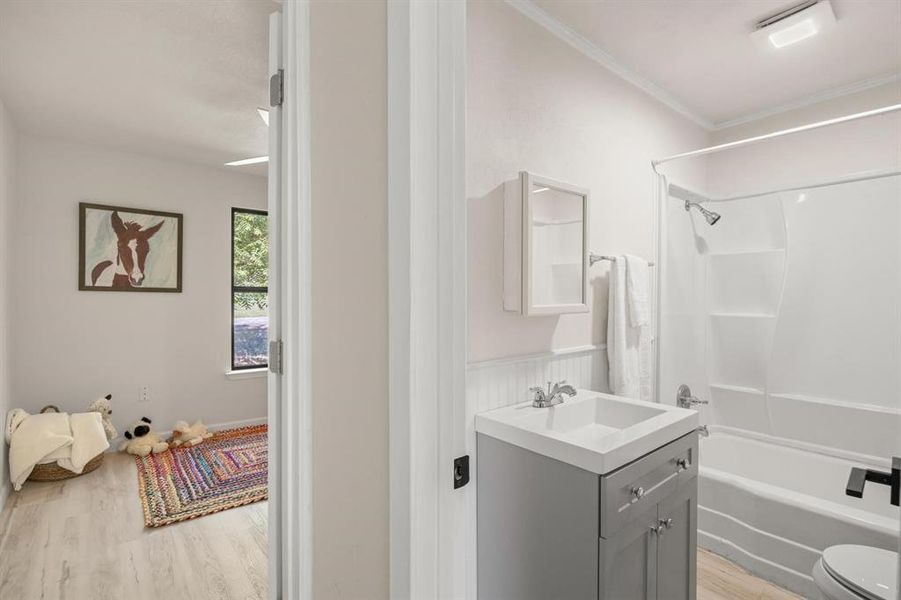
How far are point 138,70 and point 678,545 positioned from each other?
3.26 metres

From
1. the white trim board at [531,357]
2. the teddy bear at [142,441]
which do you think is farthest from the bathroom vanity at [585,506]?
the teddy bear at [142,441]

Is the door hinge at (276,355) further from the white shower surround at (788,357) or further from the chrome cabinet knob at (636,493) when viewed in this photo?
the white shower surround at (788,357)

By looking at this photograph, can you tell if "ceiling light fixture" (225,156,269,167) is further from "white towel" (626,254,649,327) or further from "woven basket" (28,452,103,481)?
"white towel" (626,254,649,327)

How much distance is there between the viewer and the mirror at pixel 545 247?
173cm

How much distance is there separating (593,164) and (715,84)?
1.05 metres

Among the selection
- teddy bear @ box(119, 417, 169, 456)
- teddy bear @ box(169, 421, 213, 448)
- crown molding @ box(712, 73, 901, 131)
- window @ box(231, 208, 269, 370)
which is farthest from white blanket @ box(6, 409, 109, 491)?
crown molding @ box(712, 73, 901, 131)

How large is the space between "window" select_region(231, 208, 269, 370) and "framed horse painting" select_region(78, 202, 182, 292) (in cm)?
51

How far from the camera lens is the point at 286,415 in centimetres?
133

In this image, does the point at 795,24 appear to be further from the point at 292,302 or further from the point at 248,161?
the point at 248,161

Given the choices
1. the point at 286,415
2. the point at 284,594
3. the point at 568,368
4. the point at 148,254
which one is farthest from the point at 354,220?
the point at 148,254

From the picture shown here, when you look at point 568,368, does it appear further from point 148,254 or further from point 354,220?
point 148,254

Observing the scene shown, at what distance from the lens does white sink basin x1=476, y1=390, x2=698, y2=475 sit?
1.33 metres

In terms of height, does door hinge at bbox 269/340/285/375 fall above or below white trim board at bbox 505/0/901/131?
below

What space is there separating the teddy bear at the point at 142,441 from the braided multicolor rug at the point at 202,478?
Result: 0.17ft
